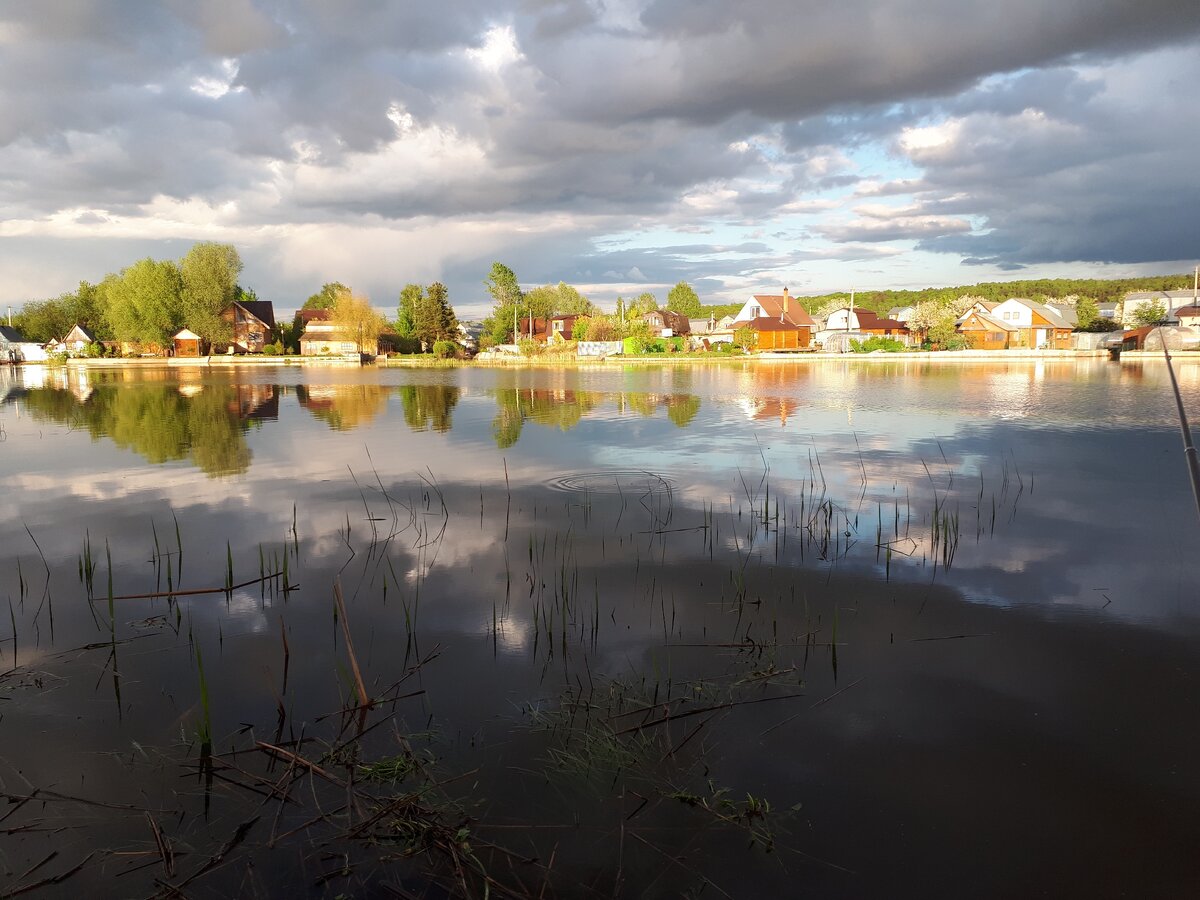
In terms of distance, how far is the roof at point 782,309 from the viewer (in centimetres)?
11081

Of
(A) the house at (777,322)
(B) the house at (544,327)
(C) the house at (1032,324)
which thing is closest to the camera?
(C) the house at (1032,324)

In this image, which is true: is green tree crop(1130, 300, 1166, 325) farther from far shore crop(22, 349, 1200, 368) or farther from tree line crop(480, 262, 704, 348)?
tree line crop(480, 262, 704, 348)

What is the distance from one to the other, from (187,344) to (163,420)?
80.5 metres

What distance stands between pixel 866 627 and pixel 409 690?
410 cm

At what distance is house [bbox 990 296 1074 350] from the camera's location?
95875 mm

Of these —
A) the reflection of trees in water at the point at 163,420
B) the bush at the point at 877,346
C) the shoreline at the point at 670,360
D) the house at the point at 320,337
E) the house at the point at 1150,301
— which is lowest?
the reflection of trees in water at the point at 163,420

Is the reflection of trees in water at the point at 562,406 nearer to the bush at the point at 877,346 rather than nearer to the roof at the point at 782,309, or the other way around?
the bush at the point at 877,346

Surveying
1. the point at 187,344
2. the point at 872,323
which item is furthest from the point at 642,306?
the point at 187,344

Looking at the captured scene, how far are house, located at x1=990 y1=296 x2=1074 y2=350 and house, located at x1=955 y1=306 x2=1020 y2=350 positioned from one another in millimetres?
433

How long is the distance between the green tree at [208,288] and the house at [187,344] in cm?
166

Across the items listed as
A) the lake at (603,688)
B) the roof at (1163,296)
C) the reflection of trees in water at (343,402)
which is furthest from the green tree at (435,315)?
the roof at (1163,296)

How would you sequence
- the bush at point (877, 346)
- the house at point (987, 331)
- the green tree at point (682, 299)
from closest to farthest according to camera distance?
the bush at point (877, 346) < the house at point (987, 331) < the green tree at point (682, 299)

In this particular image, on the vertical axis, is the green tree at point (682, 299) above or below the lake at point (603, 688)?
above

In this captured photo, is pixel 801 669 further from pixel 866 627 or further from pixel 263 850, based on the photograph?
pixel 263 850
